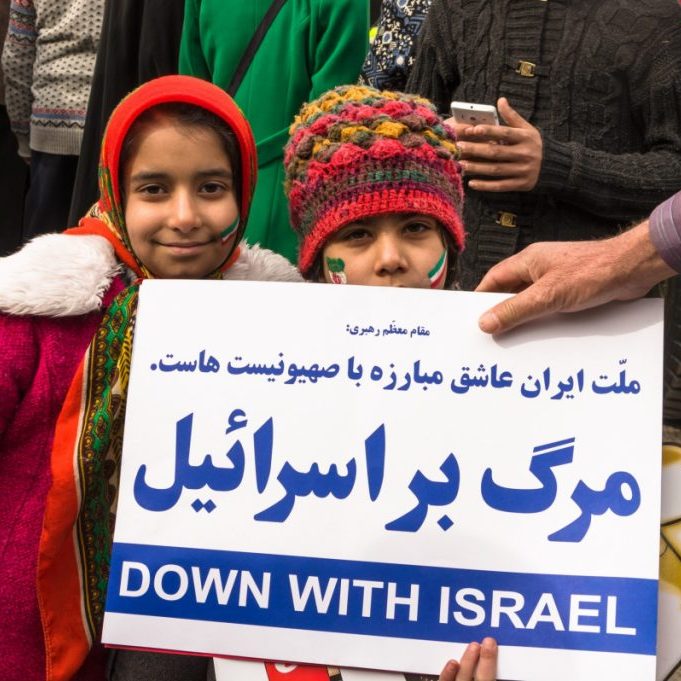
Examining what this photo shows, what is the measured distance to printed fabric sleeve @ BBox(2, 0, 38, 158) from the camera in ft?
11.9

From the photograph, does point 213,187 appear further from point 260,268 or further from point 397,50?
point 397,50

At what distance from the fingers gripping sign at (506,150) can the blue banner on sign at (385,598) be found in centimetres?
123

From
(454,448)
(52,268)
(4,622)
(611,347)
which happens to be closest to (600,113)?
(611,347)

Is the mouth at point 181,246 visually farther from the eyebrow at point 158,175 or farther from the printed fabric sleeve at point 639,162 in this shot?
the printed fabric sleeve at point 639,162

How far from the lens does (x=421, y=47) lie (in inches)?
106

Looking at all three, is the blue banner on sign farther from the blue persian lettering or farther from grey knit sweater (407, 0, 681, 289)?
grey knit sweater (407, 0, 681, 289)

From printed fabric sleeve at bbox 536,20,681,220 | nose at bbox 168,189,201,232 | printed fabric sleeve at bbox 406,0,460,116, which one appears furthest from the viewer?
printed fabric sleeve at bbox 406,0,460,116

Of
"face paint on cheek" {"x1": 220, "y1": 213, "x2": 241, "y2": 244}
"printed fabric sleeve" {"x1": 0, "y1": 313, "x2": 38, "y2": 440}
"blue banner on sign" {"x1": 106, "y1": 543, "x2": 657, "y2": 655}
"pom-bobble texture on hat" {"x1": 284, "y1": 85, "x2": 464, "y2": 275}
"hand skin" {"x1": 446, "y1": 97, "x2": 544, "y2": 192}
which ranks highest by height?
"hand skin" {"x1": 446, "y1": 97, "x2": 544, "y2": 192}

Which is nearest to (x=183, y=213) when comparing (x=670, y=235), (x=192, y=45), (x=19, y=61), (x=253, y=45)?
(x=670, y=235)

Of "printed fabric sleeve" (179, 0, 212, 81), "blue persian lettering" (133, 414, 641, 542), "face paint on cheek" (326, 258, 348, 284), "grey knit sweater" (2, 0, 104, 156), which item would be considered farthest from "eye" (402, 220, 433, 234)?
"grey knit sweater" (2, 0, 104, 156)

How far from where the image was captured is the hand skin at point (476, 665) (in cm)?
151

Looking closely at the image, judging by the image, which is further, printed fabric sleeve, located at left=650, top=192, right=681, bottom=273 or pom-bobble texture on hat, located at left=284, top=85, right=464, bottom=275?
pom-bobble texture on hat, located at left=284, top=85, right=464, bottom=275

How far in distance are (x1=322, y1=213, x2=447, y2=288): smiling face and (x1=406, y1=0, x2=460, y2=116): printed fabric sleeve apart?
29.0 inches

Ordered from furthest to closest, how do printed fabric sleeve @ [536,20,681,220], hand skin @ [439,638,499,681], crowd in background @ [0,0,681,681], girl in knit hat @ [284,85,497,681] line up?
printed fabric sleeve @ [536,20,681,220], crowd in background @ [0,0,681,681], girl in knit hat @ [284,85,497,681], hand skin @ [439,638,499,681]
